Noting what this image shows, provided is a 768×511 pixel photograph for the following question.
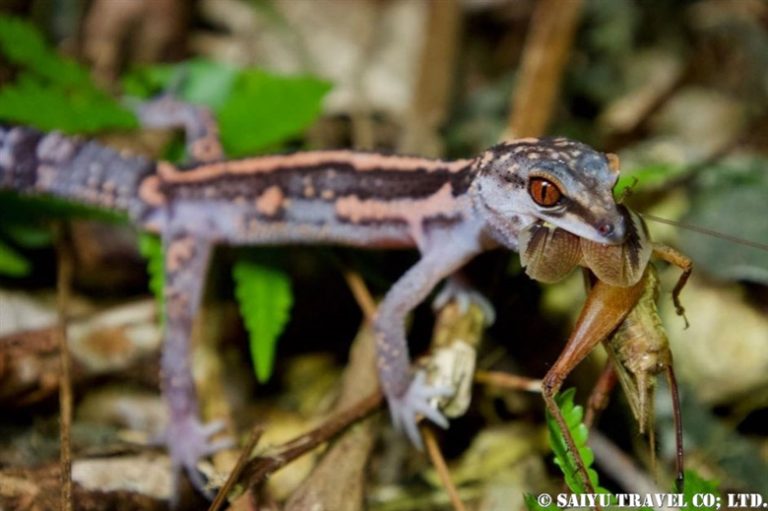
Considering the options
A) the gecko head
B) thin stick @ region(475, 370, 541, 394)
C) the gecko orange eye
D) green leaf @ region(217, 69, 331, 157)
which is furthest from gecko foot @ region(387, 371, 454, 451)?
green leaf @ region(217, 69, 331, 157)

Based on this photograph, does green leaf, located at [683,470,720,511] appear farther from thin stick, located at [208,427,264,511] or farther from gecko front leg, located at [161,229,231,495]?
gecko front leg, located at [161,229,231,495]

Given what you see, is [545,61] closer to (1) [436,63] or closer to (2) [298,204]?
(1) [436,63]

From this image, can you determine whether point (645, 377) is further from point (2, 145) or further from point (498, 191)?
point (2, 145)

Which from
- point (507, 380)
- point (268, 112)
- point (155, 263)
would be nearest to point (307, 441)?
point (507, 380)

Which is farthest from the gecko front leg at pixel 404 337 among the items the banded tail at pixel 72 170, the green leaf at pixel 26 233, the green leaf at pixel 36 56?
the green leaf at pixel 36 56

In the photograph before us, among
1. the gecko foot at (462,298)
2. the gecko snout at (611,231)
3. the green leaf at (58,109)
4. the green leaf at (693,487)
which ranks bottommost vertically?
the gecko foot at (462,298)

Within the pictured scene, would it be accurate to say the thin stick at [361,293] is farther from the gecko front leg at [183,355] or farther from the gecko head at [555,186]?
the gecko head at [555,186]

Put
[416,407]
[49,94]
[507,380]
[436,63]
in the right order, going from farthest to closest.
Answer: [436,63], [49,94], [507,380], [416,407]
